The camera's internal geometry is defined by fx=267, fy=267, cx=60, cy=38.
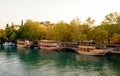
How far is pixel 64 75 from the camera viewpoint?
4116cm

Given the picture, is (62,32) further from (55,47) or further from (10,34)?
(10,34)

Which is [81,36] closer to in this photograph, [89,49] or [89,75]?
[89,49]

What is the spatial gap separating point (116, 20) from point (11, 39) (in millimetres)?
61787

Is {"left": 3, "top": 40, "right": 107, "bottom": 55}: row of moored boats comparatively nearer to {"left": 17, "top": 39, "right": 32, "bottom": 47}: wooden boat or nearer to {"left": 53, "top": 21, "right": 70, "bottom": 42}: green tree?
{"left": 17, "top": 39, "right": 32, "bottom": 47}: wooden boat

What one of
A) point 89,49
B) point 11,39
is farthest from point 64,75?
point 11,39

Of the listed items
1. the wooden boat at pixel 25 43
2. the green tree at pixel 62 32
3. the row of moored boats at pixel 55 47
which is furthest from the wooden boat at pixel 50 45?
the wooden boat at pixel 25 43

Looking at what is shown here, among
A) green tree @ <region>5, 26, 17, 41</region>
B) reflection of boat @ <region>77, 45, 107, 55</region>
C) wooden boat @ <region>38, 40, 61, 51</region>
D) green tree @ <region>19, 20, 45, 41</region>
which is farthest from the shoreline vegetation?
green tree @ <region>5, 26, 17, 41</region>

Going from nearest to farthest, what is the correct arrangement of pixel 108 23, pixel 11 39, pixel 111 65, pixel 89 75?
pixel 89 75 < pixel 111 65 < pixel 108 23 < pixel 11 39

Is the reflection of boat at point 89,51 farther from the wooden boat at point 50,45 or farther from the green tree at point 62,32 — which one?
the green tree at point 62,32

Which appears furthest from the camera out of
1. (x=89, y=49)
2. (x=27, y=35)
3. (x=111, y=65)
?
Result: (x=27, y=35)

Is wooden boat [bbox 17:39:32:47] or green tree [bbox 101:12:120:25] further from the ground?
green tree [bbox 101:12:120:25]

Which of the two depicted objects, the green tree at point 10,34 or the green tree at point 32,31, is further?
the green tree at point 10,34

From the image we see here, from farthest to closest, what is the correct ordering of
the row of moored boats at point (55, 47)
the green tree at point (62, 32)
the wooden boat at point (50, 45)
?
the green tree at point (62, 32), the wooden boat at point (50, 45), the row of moored boats at point (55, 47)

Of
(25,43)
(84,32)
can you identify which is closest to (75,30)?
(84,32)
